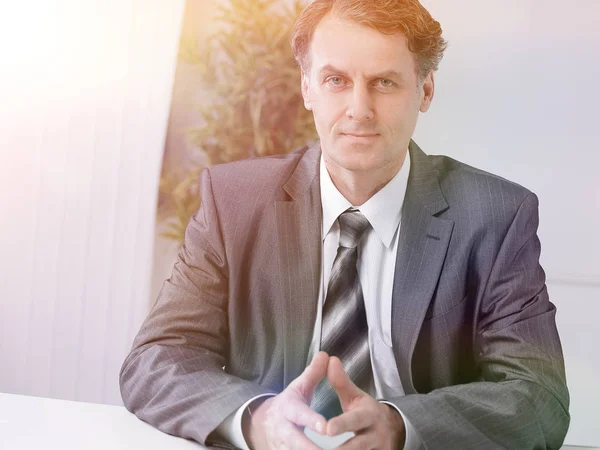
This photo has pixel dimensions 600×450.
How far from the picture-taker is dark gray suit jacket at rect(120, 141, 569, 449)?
1.29 m

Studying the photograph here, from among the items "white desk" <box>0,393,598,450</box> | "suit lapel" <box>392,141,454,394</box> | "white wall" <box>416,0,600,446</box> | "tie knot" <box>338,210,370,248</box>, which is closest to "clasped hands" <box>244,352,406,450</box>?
"white desk" <box>0,393,598,450</box>

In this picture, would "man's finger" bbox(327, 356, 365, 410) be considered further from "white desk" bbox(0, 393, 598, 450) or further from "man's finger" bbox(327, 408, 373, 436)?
"white desk" bbox(0, 393, 598, 450)

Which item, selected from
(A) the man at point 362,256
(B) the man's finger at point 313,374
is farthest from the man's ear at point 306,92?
(B) the man's finger at point 313,374

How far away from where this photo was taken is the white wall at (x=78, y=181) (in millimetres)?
1959

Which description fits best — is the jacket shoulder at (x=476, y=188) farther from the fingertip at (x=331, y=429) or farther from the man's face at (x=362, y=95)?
the fingertip at (x=331, y=429)

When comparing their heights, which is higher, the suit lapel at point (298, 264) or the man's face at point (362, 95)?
the man's face at point (362, 95)

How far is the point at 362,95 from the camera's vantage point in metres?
1.40

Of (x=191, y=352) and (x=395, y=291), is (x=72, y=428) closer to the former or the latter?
(x=191, y=352)

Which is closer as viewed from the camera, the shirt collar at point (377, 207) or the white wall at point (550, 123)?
the shirt collar at point (377, 207)

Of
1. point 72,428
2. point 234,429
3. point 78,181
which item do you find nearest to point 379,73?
point 234,429

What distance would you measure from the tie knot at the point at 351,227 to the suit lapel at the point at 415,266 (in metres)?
0.08

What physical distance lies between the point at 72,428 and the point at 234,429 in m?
0.24

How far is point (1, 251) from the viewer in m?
2.03

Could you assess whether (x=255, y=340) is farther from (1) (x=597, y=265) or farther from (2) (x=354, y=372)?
(1) (x=597, y=265)
